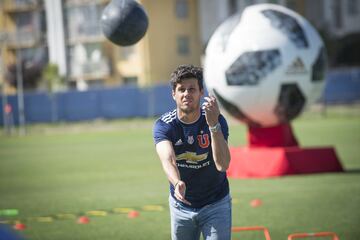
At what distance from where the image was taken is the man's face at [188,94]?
6430 mm

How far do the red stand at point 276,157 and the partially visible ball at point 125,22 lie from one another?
6.17 m

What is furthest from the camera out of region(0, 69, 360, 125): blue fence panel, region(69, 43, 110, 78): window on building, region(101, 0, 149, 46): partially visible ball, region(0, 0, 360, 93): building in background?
region(69, 43, 110, 78): window on building

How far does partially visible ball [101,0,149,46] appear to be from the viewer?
9320 mm

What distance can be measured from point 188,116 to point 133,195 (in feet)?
24.6

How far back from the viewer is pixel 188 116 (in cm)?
655

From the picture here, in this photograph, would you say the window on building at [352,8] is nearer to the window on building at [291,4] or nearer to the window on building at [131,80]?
the window on building at [291,4]

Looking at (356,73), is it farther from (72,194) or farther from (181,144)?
(181,144)

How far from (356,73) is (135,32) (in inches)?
1318

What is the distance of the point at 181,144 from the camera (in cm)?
660

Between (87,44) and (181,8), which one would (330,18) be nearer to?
(181,8)

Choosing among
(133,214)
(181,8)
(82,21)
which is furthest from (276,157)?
(82,21)

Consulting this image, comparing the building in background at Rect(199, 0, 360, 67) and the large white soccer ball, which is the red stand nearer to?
the large white soccer ball

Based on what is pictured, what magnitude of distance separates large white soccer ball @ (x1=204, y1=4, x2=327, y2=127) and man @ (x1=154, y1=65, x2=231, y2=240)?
25.7ft

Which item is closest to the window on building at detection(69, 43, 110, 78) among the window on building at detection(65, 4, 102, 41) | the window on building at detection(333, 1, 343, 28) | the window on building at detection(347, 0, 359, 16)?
the window on building at detection(65, 4, 102, 41)
